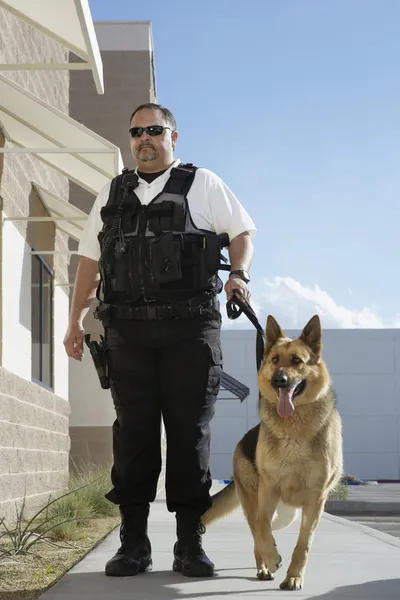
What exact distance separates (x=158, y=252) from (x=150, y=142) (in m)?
0.66

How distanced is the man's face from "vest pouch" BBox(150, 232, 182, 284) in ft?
1.69

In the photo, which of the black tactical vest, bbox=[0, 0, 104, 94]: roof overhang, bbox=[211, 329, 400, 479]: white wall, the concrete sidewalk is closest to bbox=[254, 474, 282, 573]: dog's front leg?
the concrete sidewalk

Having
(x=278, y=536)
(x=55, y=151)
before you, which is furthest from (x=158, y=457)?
(x=55, y=151)

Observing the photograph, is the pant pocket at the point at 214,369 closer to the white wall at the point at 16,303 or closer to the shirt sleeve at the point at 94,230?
the shirt sleeve at the point at 94,230

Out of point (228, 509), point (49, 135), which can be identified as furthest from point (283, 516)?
point (49, 135)

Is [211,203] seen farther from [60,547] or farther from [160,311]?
[60,547]

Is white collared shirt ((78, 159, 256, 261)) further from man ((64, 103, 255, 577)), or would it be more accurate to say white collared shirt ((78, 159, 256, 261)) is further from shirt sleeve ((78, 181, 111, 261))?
shirt sleeve ((78, 181, 111, 261))

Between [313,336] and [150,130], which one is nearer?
[313,336]

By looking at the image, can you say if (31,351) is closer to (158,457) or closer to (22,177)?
(22,177)

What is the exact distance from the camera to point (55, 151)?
348 inches

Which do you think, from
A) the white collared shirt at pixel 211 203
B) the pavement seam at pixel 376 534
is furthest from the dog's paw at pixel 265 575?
the pavement seam at pixel 376 534

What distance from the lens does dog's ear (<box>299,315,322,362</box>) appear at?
4641 millimetres

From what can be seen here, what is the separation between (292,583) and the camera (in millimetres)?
4250

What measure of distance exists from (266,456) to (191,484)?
436 millimetres
